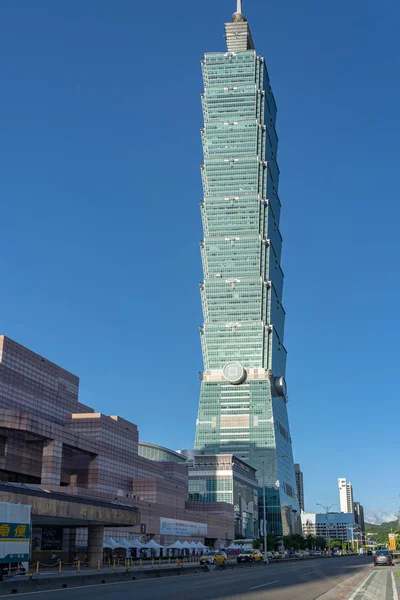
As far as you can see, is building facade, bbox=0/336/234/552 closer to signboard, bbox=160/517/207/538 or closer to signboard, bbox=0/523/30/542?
signboard, bbox=160/517/207/538

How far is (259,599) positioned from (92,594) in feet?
30.3

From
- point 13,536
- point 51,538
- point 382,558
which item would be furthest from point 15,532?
point 382,558

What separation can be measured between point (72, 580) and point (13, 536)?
5.82 meters

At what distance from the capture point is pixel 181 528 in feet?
465

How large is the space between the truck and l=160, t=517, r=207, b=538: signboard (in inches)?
3564

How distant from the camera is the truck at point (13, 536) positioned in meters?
40.4

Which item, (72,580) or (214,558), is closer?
(72,580)

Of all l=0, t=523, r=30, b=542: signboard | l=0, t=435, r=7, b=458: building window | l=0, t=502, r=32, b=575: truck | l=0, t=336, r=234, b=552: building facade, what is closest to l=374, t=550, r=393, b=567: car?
l=0, t=336, r=234, b=552: building facade

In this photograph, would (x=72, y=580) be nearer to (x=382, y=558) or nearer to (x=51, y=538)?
(x=51, y=538)

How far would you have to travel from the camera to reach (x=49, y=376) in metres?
112

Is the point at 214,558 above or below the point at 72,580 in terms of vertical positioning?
above

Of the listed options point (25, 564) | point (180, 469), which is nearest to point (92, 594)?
point (25, 564)

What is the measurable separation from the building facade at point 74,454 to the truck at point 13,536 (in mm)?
17129

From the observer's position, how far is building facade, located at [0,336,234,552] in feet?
290
